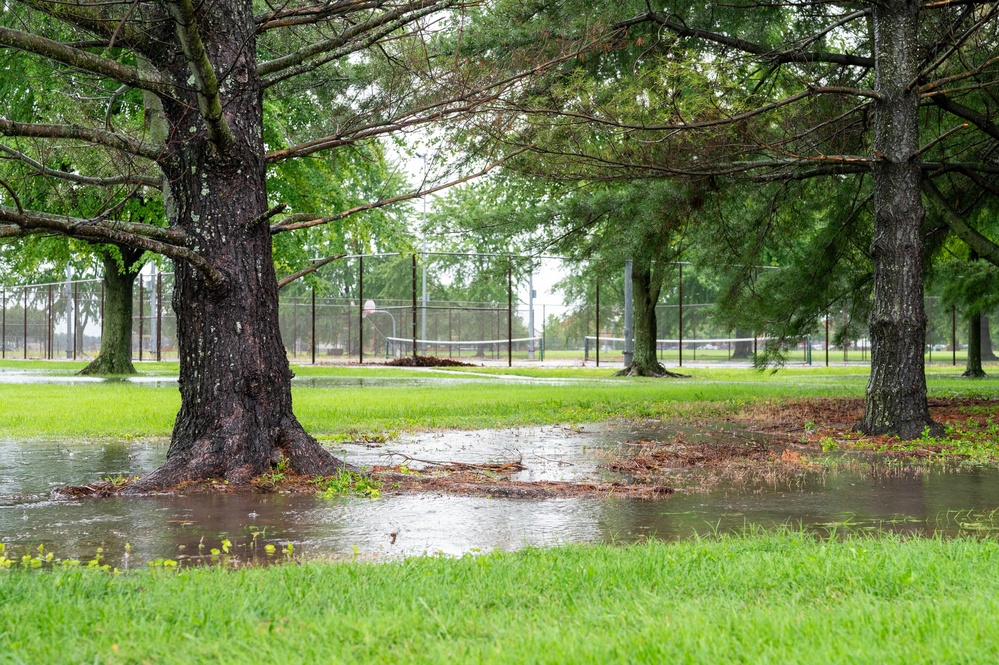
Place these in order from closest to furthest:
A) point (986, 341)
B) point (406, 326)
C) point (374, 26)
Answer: point (374, 26), point (406, 326), point (986, 341)

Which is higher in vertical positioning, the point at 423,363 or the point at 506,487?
the point at 423,363

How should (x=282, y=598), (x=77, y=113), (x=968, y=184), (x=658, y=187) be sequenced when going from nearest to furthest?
(x=282, y=598), (x=77, y=113), (x=658, y=187), (x=968, y=184)

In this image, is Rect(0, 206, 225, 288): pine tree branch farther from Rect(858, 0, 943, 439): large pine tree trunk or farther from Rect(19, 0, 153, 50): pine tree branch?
Rect(858, 0, 943, 439): large pine tree trunk

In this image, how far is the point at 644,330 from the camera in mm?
23734

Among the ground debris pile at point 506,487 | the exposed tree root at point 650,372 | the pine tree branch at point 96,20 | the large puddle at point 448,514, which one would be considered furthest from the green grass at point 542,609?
the exposed tree root at point 650,372

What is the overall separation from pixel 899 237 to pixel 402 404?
7.08 m

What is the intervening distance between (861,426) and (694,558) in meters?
6.79

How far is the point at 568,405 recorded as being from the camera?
1367 centimetres

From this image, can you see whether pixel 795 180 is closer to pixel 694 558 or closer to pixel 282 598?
pixel 694 558

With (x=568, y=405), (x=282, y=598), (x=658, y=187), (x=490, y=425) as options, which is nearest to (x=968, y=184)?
(x=658, y=187)

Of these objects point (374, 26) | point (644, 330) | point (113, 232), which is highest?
point (374, 26)

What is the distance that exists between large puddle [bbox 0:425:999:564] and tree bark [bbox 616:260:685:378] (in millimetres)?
15874

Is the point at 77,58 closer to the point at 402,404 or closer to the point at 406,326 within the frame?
the point at 402,404

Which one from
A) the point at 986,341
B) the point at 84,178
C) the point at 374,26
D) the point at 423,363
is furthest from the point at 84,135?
the point at 986,341
